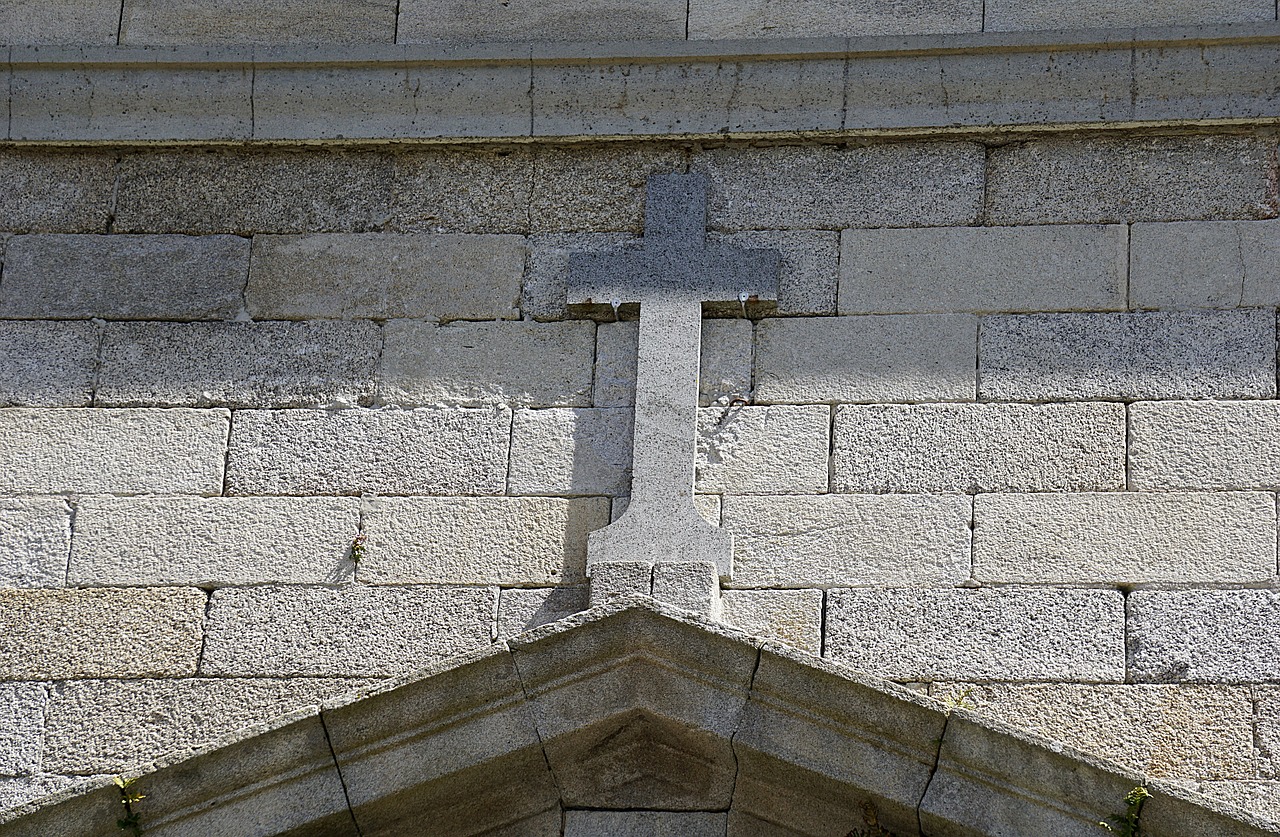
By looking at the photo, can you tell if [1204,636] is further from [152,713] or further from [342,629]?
[152,713]

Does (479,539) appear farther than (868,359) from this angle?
No

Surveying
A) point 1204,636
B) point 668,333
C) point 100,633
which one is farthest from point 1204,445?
point 100,633

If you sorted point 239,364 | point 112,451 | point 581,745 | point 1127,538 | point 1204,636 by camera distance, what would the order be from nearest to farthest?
1. point 581,745
2. point 1204,636
3. point 1127,538
4. point 112,451
5. point 239,364

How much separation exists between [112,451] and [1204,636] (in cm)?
322

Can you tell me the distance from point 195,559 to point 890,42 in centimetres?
266

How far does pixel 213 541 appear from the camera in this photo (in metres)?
5.89

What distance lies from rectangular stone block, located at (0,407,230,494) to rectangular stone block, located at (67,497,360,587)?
0.22ft

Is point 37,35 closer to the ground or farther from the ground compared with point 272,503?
farther from the ground

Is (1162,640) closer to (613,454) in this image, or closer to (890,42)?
(613,454)

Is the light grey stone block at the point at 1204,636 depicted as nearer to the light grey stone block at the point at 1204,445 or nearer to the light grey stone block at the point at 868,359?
the light grey stone block at the point at 1204,445

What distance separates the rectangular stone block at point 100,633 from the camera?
5750mm

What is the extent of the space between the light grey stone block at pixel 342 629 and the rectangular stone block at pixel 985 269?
149cm

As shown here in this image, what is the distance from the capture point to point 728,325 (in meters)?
6.09

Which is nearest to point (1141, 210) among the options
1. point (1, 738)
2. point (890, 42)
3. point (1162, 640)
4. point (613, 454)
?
point (890, 42)
